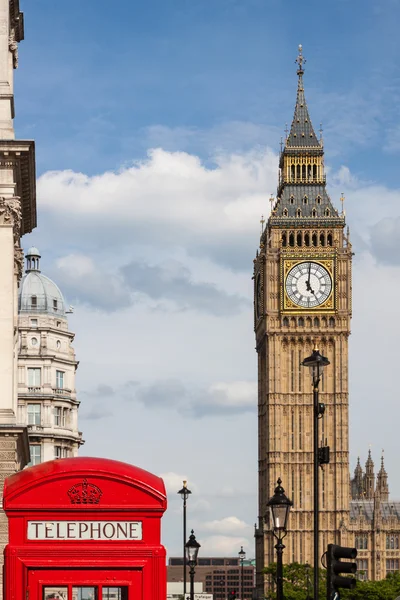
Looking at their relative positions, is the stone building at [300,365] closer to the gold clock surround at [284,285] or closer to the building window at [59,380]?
the gold clock surround at [284,285]

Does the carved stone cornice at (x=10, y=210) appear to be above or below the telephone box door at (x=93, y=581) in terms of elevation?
above

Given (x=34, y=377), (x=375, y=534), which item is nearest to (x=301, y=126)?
(x=375, y=534)

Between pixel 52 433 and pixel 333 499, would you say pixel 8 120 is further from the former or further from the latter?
pixel 333 499

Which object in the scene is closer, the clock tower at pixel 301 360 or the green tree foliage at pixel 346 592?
the green tree foliage at pixel 346 592

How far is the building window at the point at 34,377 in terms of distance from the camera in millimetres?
79250

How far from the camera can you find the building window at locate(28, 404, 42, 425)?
78.0 metres

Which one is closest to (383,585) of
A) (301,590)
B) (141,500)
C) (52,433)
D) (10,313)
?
(301,590)

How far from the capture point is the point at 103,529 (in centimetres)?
1447

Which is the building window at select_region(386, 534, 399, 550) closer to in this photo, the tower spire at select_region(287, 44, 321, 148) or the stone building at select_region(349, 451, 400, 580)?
the stone building at select_region(349, 451, 400, 580)

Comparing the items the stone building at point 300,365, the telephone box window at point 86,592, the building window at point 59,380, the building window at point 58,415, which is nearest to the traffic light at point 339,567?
the telephone box window at point 86,592

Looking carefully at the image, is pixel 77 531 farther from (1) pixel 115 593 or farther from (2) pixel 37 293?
(2) pixel 37 293

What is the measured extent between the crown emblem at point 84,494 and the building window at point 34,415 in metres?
64.0

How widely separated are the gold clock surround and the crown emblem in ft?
343

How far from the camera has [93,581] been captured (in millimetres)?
14336
